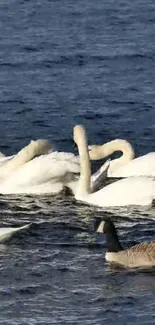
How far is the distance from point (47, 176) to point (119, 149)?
1.39 m

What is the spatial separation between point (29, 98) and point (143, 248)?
30.2 feet

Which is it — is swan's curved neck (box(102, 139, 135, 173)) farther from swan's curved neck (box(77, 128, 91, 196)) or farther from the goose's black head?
the goose's black head

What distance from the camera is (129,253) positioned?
15.6 metres

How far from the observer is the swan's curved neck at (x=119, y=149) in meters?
19.8

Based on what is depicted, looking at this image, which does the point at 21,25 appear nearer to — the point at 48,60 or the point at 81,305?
the point at 48,60

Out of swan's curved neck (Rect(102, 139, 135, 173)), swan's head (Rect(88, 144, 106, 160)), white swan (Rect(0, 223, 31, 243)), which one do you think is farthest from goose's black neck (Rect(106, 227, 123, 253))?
swan's head (Rect(88, 144, 106, 160))

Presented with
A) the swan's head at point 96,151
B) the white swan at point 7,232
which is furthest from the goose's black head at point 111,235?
the swan's head at point 96,151

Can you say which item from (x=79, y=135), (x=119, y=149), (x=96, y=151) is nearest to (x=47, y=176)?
(x=79, y=135)

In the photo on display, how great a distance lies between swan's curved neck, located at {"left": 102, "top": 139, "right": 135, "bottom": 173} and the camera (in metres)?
19.8

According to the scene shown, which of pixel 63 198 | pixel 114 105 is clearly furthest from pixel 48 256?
pixel 114 105

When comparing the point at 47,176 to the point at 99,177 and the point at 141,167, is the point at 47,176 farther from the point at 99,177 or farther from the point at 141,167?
the point at 141,167

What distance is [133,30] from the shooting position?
28.8m

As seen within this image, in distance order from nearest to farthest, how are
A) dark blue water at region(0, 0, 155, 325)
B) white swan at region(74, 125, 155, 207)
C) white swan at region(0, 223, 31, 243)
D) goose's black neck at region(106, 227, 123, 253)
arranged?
1. dark blue water at region(0, 0, 155, 325)
2. goose's black neck at region(106, 227, 123, 253)
3. white swan at region(0, 223, 31, 243)
4. white swan at region(74, 125, 155, 207)

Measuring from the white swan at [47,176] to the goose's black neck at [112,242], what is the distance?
313 cm
